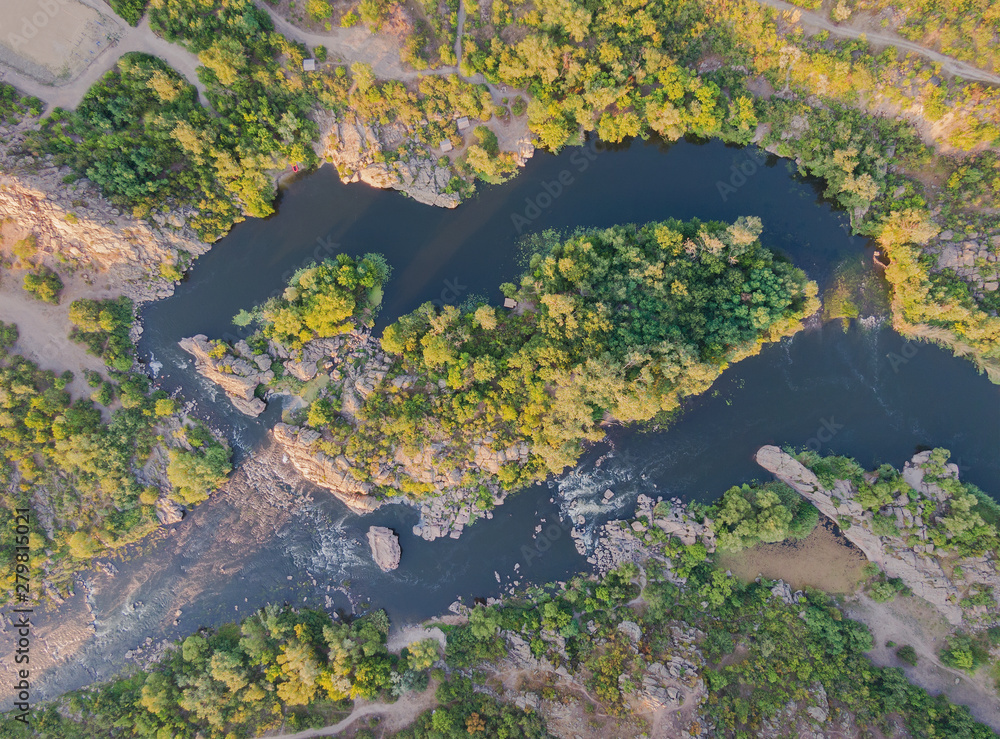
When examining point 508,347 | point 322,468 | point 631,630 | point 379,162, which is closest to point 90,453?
point 322,468

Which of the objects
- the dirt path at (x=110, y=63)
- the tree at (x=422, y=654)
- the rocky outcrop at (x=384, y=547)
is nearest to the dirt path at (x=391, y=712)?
the tree at (x=422, y=654)

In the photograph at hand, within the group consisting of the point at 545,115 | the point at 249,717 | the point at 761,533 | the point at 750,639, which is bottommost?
the point at 249,717

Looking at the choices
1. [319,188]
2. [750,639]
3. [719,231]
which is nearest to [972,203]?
[719,231]

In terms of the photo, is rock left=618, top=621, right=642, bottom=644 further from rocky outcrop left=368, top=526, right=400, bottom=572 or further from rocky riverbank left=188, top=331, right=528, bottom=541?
rocky outcrop left=368, top=526, right=400, bottom=572

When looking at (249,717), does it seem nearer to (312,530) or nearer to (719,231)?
(312,530)

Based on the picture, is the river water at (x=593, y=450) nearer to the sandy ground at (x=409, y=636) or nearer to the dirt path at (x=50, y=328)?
the sandy ground at (x=409, y=636)

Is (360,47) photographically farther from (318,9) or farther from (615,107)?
(615,107)
